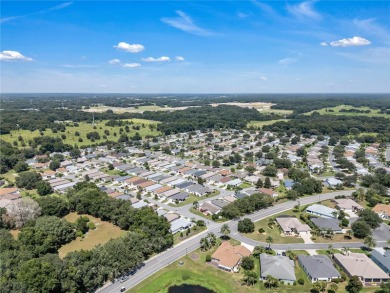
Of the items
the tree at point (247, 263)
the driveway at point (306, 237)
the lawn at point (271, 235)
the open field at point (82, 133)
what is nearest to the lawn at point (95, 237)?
the tree at point (247, 263)

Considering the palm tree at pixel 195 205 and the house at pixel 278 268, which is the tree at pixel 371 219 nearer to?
the house at pixel 278 268

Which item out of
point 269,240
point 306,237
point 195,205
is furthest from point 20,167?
point 306,237

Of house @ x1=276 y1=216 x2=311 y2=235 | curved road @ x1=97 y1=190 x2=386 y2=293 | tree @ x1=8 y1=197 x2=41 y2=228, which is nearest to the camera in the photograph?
curved road @ x1=97 y1=190 x2=386 y2=293

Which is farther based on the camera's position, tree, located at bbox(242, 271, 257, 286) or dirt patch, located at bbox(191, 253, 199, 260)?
dirt patch, located at bbox(191, 253, 199, 260)

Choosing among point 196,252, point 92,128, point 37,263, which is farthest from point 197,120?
point 37,263

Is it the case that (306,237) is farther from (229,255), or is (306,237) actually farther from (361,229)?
(229,255)

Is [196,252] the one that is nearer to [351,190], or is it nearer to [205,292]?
[205,292]

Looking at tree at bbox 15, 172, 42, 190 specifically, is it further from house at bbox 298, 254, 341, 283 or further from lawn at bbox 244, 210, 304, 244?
house at bbox 298, 254, 341, 283

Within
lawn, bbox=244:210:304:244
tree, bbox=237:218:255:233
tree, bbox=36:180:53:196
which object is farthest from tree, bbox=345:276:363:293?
tree, bbox=36:180:53:196
